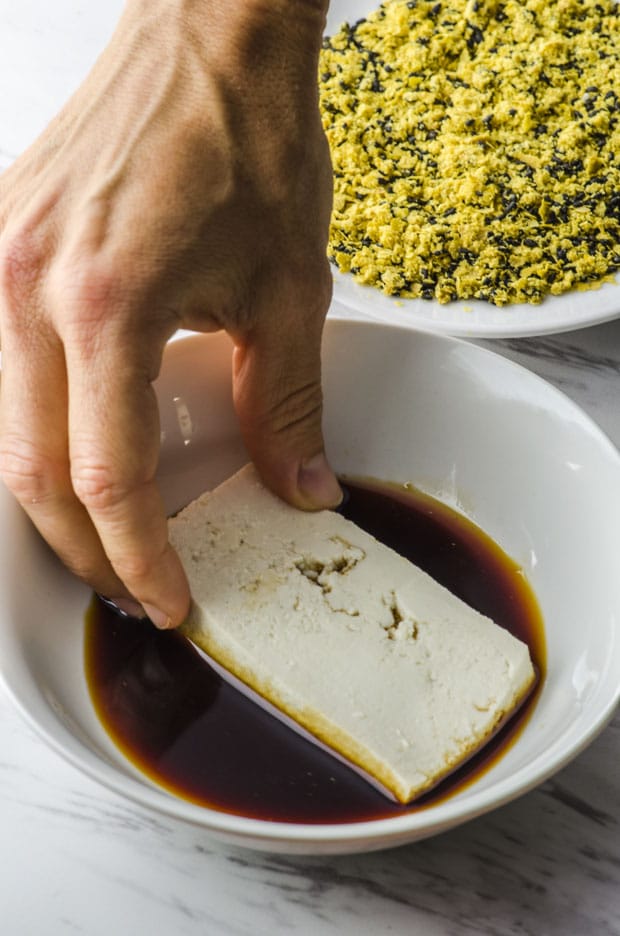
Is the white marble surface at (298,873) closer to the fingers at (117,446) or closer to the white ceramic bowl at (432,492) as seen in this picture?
the white ceramic bowl at (432,492)

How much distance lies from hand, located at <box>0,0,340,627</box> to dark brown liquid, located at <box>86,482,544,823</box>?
52mm

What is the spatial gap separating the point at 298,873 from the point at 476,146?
3.08ft

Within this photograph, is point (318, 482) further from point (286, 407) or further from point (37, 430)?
point (37, 430)

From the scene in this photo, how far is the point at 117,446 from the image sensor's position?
2.98 feet

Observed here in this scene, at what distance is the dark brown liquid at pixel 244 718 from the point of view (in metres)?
0.92

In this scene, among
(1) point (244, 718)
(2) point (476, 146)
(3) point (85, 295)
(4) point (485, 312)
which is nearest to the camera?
(3) point (85, 295)

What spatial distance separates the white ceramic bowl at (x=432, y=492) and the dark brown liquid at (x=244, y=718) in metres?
0.02

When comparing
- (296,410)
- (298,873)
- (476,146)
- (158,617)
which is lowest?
(298,873)

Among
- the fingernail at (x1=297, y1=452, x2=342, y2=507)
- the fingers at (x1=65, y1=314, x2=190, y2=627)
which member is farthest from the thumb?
the fingers at (x1=65, y1=314, x2=190, y2=627)

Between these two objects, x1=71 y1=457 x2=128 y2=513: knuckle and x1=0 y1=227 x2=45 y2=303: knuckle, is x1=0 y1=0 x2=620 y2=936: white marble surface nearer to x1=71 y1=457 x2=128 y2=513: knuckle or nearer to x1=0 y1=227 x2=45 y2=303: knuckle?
x1=71 y1=457 x2=128 y2=513: knuckle

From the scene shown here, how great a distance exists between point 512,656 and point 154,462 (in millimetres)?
343

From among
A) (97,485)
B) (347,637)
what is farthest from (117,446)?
(347,637)

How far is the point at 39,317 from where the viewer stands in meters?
0.92

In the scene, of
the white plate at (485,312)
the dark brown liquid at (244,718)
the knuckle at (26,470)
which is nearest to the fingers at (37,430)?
the knuckle at (26,470)
